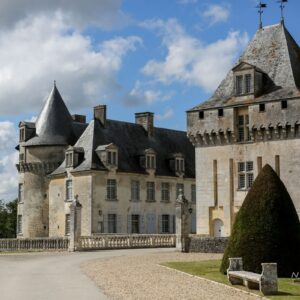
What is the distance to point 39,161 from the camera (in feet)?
147

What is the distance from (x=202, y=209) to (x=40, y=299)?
70.6ft

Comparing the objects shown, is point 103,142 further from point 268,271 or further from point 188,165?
point 268,271

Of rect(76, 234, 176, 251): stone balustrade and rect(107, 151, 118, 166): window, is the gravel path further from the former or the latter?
rect(107, 151, 118, 166): window

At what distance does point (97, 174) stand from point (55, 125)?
6.18 metres

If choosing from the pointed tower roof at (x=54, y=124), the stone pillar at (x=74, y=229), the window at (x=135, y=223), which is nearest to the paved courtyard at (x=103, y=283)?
the stone pillar at (x=74, y=229)

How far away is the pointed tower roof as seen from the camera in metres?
44.6

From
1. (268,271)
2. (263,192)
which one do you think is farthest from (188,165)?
(268,271)

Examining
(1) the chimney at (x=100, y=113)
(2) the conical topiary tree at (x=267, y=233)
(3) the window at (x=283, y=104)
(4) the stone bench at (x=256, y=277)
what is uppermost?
(1) the chimney at (x=100, y=113)

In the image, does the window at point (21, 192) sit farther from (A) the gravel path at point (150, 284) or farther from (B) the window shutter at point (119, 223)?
(A) the gravel path at point (150, 284)

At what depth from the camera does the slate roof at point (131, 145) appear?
42250 mm

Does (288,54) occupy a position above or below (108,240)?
above

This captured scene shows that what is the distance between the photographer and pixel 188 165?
48156 mm

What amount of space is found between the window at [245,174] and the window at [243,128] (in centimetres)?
125

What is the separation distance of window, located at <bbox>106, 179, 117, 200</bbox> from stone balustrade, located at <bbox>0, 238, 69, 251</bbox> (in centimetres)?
846
